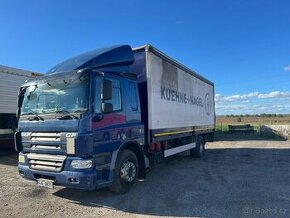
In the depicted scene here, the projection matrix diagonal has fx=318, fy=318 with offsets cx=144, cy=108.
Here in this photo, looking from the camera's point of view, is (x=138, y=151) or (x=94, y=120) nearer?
(x=94, y=120)

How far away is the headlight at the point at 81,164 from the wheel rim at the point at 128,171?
1.16 m

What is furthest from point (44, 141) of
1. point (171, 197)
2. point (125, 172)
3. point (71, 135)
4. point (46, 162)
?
point (171, 197)

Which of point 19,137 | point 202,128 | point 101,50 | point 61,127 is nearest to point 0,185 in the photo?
point 19,137

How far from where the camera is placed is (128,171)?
7391 millimetres

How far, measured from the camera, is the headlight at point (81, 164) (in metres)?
6.16

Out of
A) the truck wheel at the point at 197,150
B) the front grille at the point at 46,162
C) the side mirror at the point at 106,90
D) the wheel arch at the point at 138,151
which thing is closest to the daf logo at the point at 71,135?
the front grille at the point at 46,162

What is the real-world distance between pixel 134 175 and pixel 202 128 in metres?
7.53

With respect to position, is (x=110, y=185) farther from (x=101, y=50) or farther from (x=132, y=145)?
(x=101, y=50)

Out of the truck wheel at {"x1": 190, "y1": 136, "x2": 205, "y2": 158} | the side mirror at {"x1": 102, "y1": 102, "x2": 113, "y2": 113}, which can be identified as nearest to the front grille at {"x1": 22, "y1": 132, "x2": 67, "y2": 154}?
the side mirror at {"x1": 102, "y1": 102, "x2": 113, "y2": 113}

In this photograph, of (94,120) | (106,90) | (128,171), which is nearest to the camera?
(94,120)

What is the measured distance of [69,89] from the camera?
21.6ft

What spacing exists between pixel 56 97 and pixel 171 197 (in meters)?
3.38

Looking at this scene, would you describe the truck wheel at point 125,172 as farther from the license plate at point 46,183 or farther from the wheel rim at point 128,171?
the license plate at point 46,183

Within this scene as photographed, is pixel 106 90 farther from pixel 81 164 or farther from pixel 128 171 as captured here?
pixel 128 171
